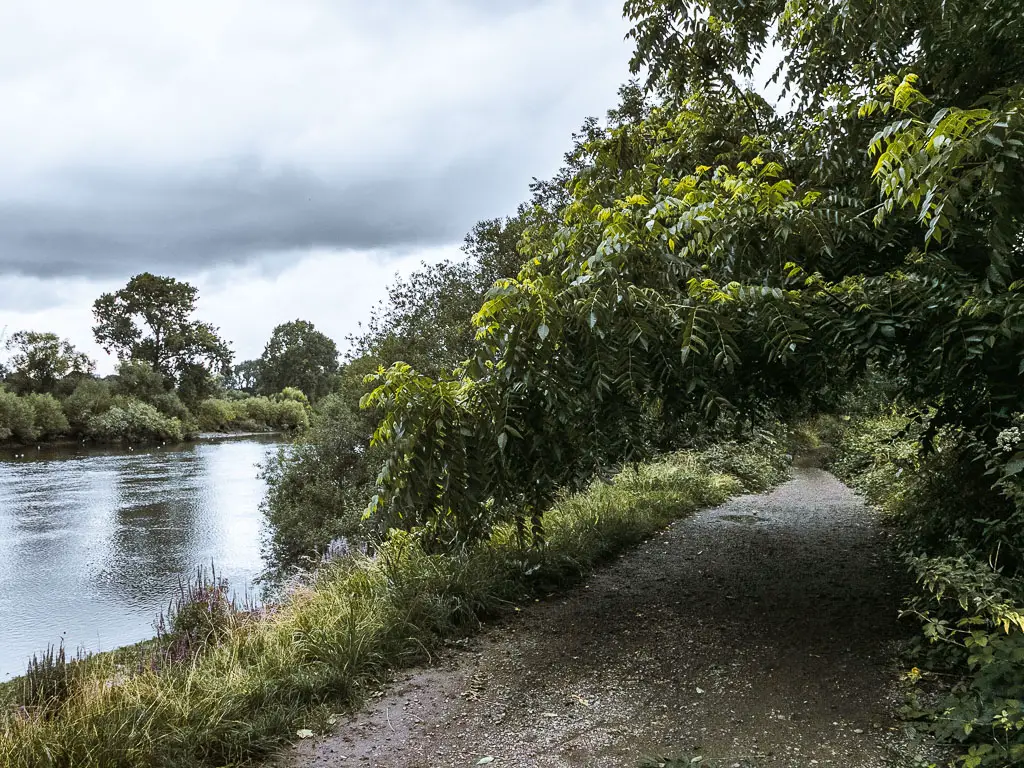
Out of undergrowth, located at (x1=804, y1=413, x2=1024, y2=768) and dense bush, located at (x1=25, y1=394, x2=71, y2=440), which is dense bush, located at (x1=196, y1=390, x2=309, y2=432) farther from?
undergrowth, located at (x1=804, y1=413, x2=1024, y2=768)

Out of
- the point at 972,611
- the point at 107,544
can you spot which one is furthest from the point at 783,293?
the point at 107,544

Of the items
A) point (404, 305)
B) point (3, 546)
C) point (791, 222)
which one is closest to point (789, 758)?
point (791, 222)

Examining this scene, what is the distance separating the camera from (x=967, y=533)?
14.5ft

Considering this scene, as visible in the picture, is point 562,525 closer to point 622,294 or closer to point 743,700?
point 743,700

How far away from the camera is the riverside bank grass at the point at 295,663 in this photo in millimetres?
3113

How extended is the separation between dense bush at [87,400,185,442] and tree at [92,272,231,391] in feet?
35.5

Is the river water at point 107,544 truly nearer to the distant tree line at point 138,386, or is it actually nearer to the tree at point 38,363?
the distant tree line at point 138,386

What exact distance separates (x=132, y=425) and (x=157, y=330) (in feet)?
54.5

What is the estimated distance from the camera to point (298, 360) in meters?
67.6

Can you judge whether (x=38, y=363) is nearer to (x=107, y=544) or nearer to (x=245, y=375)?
(x=107, y=544)

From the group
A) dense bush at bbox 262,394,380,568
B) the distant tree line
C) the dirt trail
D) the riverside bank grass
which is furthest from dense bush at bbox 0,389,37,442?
the dirt trail

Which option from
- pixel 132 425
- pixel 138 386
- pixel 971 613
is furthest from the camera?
pixel 138 386

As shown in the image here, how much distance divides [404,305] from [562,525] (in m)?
8.44

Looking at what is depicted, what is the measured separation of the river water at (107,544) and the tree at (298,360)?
43.5 meters
